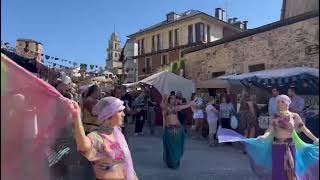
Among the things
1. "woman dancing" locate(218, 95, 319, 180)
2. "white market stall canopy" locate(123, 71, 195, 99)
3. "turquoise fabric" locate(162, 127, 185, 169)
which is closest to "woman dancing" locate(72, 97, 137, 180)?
"woman dancing" locate(218, 95, 319, 180)

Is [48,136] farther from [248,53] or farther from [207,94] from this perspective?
[248,53]

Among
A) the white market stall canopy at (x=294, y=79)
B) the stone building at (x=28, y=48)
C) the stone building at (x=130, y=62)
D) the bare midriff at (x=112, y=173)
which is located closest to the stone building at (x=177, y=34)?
the stone building at (x=130, y=62)

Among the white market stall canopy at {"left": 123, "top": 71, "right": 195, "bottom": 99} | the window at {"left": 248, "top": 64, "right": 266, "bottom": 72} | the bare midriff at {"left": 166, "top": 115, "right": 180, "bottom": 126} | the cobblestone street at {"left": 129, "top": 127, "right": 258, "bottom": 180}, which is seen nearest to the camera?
the cobblestone street at {"left": 129, "top": 127, "right": 258, "bottom": 180}

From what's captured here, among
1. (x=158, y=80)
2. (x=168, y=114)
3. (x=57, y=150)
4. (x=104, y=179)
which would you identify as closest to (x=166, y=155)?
(x=168, y=114)

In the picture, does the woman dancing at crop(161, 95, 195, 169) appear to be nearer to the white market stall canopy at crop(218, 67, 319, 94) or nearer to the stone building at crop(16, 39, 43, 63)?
the white market stall canopy at crop(218, 67, 319, 94)

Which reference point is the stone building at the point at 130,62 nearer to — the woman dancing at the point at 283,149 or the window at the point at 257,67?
the window at the point at 257,67

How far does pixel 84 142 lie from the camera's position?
8.52 feet

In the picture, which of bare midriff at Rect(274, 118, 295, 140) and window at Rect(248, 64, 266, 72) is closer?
bare midriff at Rect(274, 118, 295, 140)

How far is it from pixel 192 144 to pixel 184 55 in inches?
193

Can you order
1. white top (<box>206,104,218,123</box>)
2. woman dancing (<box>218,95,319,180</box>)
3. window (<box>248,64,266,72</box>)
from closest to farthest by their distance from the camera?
woman dancing (<box>218,95,319,180</box>)
window (<box>248,64,266,72</box>)
white top (<box>206,104,218,123</box>)

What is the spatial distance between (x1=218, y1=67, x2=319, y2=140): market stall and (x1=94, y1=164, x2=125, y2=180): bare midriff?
1372 mm

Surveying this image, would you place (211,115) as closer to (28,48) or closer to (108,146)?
(28,48)

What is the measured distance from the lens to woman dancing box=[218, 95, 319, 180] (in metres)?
4.38

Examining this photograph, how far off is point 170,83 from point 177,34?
8.47m
